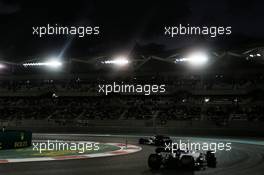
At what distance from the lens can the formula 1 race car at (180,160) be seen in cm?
1571

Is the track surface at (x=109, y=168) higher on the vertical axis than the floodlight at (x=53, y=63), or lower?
lower

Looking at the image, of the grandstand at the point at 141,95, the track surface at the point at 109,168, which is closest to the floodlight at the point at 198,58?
the grandstand at the point at 141,95

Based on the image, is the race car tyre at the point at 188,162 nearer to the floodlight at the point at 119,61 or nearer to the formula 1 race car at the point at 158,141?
the formula 1 race car at the point at 158,141

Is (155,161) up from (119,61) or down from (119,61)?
down

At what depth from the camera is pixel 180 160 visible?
15891mm

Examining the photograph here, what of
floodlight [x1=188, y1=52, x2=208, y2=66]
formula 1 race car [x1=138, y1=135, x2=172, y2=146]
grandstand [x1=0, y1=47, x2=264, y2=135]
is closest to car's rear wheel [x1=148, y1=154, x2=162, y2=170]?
formula 1 race car [x1=138, y1=135, x2=172, y2=146]

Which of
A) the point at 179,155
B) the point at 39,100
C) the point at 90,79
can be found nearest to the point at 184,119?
the point at 90,79

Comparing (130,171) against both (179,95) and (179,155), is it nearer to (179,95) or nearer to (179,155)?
(179,155)

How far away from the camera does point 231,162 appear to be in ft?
61.2

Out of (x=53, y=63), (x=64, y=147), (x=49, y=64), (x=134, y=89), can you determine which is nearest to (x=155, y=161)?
(x=64, y=147)

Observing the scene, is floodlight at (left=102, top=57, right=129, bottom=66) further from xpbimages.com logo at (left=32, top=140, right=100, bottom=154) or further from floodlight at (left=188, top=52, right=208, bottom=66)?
xpbimages.com logo at (left=32, top=140, right=100, bottom=154)

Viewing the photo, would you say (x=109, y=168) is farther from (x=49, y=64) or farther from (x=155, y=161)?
(x=49, y=64)

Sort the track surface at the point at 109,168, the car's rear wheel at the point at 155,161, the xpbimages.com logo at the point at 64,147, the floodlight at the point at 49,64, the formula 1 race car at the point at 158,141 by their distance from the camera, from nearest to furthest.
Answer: the track surface at the point at 109,168, the car's rear wheel at the point at 155,161, the xpbimages.com logo at the point at 64,147, the formula 1 race car at the point at 158,141, the floodlight at the point at 49,64

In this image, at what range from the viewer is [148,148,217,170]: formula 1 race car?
1571 cm
